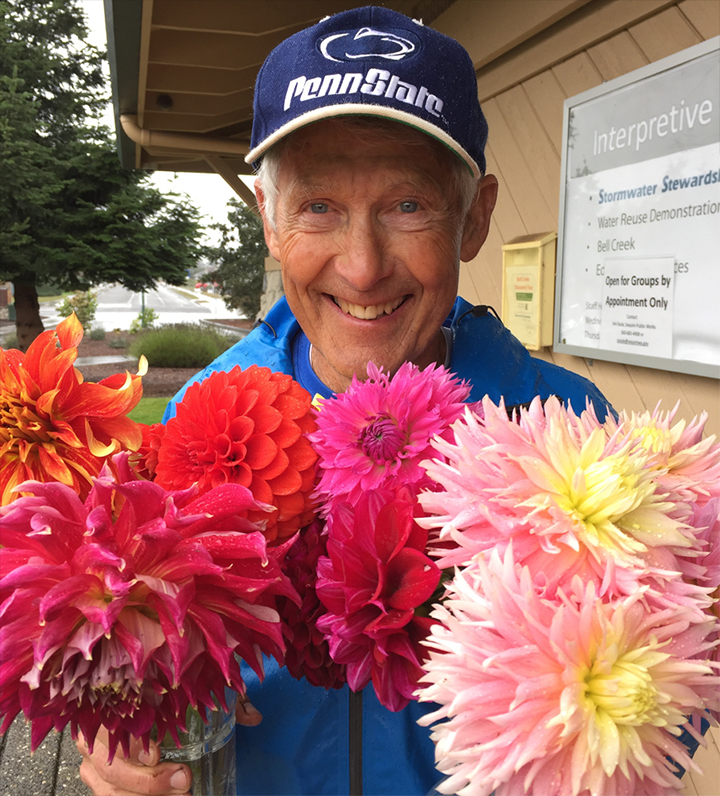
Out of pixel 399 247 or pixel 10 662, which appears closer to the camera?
pixel 10 662

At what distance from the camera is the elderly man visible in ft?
2.84

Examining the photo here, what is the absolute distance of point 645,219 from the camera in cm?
241

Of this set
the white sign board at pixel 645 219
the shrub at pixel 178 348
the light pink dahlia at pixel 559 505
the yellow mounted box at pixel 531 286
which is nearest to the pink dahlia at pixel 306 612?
the light pink dahlia at pixel 559 505

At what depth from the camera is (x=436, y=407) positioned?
0.62 meters

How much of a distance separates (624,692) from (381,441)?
27 cm

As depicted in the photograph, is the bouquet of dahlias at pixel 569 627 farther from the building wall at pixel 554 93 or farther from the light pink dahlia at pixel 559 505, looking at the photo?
the building wall at pixel 554 93

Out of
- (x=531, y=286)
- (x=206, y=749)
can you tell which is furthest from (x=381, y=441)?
(x=531, y=286)

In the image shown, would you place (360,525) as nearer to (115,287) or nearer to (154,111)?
(154,111)

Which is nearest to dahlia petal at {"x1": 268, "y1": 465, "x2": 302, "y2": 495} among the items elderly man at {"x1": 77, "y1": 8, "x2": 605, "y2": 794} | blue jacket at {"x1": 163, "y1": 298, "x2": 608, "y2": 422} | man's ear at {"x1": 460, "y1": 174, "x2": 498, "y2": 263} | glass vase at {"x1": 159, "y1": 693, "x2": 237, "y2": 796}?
glass vase at {"x1": 159, "y1": 693, "x2": 237, "y2": 796}

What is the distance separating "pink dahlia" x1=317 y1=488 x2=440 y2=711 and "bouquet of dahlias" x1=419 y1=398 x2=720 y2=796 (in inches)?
2.1

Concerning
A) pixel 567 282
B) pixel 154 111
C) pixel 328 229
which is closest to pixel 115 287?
pixel 154 111

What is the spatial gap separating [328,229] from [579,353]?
193 centimetres

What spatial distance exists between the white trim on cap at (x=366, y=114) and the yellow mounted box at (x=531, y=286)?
2.05 m

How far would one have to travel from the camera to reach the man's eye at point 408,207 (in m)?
1.11
